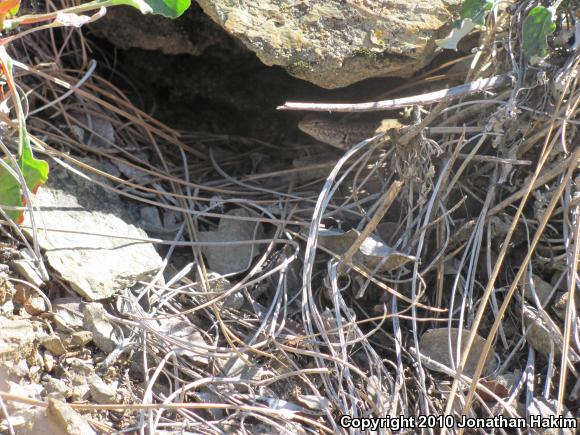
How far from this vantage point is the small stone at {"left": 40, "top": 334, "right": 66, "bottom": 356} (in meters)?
1.74

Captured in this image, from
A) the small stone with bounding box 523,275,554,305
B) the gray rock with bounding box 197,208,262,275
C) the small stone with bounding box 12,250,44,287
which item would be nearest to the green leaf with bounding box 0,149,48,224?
the small stone with bounding box 12,250,44,287

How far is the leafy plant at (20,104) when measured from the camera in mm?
1729

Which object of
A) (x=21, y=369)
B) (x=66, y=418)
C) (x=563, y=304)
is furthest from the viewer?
(x=563, y=304)

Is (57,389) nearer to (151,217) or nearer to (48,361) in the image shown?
(48,361)

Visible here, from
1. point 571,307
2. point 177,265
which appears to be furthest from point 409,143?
point 177,265

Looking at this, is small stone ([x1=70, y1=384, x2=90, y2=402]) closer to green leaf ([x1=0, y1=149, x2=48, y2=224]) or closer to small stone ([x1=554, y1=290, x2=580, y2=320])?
green leaf ([x1=0, y1=149, x2=48, y2=224])

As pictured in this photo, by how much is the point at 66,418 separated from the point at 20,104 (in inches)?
31.7

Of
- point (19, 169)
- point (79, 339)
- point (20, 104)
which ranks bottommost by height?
point (79, 339)

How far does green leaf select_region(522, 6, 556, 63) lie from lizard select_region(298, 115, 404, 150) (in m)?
0.58

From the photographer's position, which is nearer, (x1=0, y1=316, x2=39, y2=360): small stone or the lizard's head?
(x1=0, y1=316, x2=39, y2=360): small stone

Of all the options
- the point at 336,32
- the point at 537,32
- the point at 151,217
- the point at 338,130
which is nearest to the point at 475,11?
the point at 537,32

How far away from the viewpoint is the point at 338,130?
101 inches

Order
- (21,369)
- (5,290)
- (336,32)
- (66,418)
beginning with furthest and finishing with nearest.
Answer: (336,32)
(5,290)
(21,369)
(66,418)

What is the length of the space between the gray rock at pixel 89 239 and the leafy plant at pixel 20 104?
0.16 m
